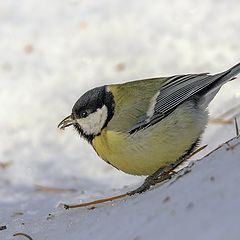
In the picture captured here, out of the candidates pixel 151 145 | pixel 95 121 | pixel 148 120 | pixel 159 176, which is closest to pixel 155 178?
pixel 159 176

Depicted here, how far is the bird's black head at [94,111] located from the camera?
4.02 meters

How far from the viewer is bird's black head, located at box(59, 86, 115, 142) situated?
13.2 feet

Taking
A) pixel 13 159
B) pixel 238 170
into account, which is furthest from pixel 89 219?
pixel 13 159

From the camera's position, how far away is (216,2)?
7.09 meters

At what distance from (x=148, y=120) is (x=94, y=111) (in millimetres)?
336

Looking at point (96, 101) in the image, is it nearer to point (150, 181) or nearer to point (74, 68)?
point (150, 181)

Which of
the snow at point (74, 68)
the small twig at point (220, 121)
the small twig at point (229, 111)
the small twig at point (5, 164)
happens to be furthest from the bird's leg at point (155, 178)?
the small twig at point (5, 164)

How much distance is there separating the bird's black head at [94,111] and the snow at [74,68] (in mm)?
455

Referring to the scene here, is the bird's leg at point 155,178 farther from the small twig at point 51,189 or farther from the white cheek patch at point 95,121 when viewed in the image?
the small twig at point 51,189

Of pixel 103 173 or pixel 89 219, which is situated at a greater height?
pixel 103 173

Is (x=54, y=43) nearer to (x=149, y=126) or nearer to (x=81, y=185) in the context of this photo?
(x=81, y=185)

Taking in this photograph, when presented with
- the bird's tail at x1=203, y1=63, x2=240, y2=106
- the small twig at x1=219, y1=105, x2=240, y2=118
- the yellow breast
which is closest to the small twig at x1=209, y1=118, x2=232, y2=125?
the small twig at x1=219, y1=105, x2=240, y2=118

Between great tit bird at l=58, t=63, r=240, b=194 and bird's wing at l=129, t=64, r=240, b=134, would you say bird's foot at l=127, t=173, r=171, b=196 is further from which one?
bird's wing at l=129, t=64, r=240, b=134

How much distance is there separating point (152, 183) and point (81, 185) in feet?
A: 6.00
